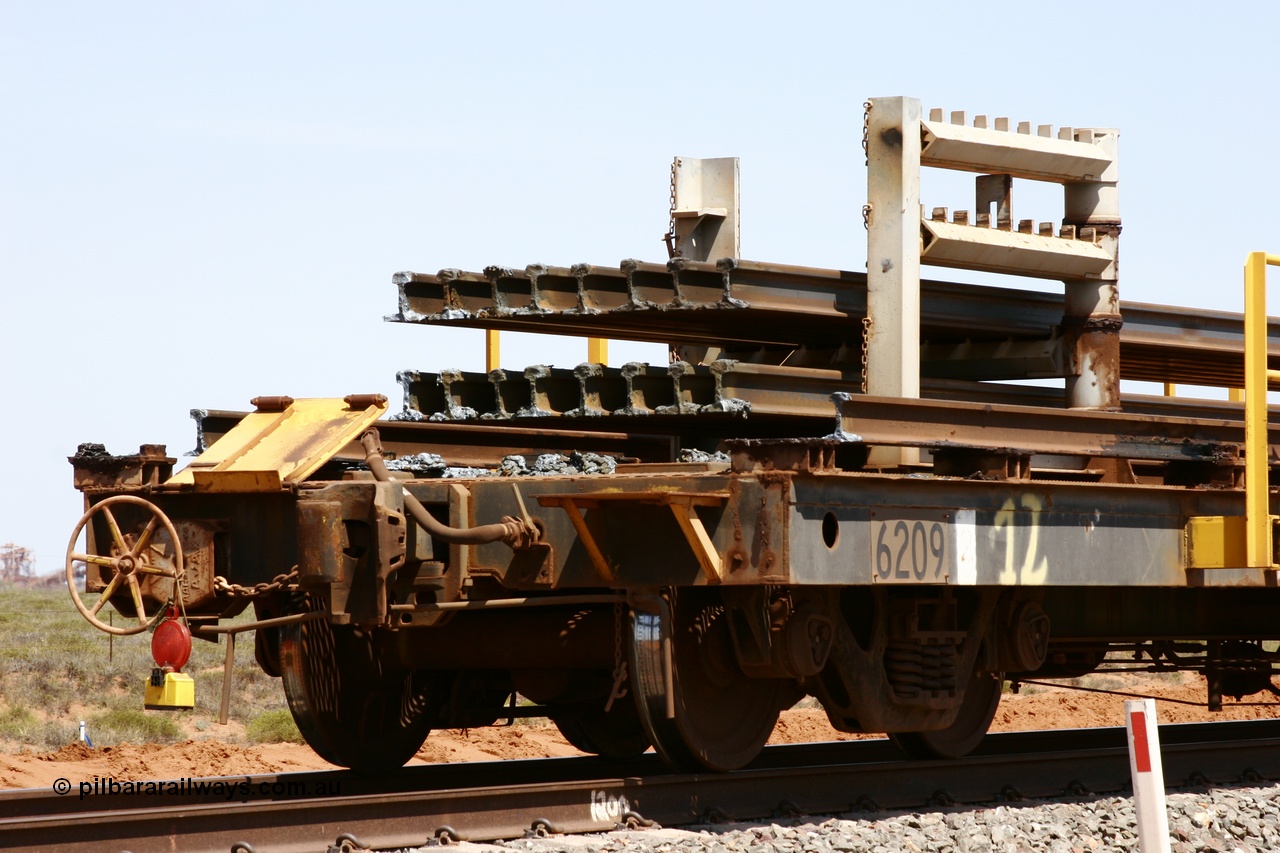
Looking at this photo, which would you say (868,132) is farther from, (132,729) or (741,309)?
(132,729)

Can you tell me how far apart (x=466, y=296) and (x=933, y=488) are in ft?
8.86

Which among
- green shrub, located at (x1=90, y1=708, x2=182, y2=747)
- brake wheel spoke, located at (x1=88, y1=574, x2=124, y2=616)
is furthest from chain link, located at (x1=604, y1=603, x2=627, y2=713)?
green shrub, located at (x1=90, y1=708, x2=182, y2=747)

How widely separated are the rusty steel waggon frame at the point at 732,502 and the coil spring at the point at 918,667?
0.5 inches

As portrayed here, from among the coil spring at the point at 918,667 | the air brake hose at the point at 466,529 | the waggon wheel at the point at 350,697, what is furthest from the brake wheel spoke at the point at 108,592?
the coil spring at the point at 918,667

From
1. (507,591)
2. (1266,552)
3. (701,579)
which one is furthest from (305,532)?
(1266,552)

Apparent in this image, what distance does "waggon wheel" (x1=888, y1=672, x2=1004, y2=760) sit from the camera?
9406 millimetres

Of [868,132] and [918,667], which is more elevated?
[868,132]

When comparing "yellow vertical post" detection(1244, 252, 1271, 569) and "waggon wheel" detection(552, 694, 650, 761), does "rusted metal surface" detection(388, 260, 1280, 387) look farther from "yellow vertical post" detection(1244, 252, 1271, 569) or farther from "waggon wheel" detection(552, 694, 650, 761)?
"waggon wheel" detection(552, 694, 650, 761)

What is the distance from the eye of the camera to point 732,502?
7.62 meters

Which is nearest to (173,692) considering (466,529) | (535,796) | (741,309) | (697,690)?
(466,529)

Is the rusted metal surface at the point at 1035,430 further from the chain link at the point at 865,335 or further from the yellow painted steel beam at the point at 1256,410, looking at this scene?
the chain link at the point at 865,335

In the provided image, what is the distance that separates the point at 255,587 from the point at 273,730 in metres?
7.17

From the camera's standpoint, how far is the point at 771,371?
8609mm

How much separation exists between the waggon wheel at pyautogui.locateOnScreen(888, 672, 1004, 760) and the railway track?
1.40 ft
